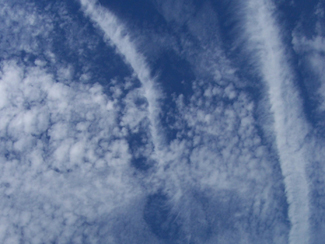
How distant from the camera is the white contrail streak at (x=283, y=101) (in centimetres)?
67

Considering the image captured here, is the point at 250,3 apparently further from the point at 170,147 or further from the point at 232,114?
the point at 170,147

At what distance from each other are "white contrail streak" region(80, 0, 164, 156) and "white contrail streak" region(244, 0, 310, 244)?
280 mm

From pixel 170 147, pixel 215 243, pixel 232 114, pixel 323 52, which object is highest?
pixel 323 52

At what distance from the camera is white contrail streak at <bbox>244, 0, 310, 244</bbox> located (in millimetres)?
667

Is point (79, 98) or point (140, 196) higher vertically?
point (79, 98)

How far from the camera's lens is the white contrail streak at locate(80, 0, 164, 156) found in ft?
2.14

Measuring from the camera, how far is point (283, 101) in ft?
2.26

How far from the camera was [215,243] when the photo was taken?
2.21 feet

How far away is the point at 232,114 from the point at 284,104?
0.47 ft

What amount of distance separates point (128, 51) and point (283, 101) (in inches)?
16.6

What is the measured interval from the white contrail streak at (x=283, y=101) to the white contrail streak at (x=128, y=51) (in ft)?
0.92

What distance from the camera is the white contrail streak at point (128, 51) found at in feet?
2.14

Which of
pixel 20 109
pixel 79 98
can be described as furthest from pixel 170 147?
pixel 20 109

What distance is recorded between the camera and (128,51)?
0.67m
